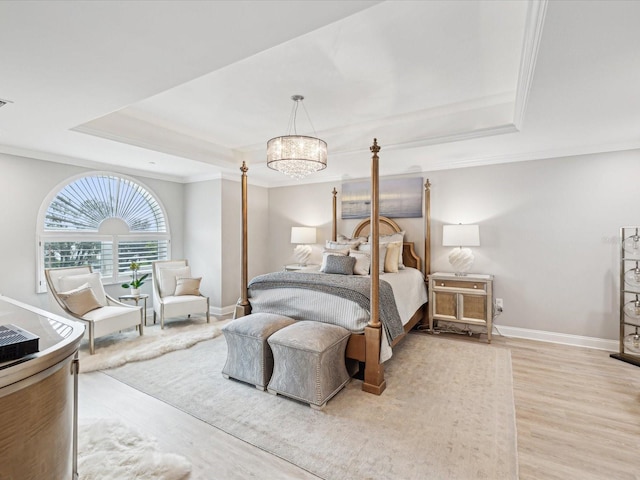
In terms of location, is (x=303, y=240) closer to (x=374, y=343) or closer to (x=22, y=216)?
(x=374, y=343)

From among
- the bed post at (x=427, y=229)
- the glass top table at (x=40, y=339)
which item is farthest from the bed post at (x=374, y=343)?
the bed post at (x=427, y=229)

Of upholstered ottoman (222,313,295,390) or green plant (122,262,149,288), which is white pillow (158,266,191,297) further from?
upholstered ottoman (222,313,295,390)

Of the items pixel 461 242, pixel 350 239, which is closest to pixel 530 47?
pixel 461 242

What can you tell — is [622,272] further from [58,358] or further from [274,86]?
[58,358]

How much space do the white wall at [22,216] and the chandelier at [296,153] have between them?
3.07 m

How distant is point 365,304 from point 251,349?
3.48 feet

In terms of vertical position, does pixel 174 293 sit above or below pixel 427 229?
below

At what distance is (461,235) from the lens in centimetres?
416

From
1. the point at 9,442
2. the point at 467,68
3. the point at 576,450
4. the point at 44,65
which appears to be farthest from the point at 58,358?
the point at 467,68

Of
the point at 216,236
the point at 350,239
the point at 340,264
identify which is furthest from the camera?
the point at 216,236

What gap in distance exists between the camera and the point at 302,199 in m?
5.89

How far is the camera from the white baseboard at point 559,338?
3.68 metres

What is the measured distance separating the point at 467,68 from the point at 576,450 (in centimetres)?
280

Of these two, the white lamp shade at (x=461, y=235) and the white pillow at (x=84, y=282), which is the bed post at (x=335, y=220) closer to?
the white lamp shade at (x=461, y=235)
